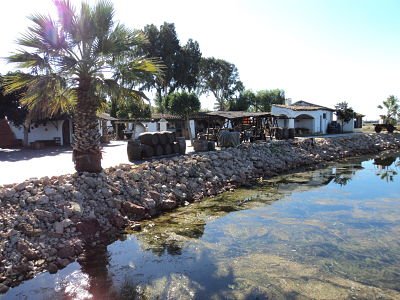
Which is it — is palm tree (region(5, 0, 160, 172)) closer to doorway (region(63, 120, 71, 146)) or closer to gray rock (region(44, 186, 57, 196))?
gray rock (region(44, 186, 57, 196))

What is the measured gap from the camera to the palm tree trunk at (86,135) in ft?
44.7

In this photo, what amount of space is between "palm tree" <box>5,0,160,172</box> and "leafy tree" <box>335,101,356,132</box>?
4253cm

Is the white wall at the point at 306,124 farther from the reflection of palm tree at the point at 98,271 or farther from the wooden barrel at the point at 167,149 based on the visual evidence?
the reflection of palm tree at the point at 98,271

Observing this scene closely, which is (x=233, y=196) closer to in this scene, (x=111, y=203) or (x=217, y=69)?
(x=111, y=203)

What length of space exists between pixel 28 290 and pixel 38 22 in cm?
847

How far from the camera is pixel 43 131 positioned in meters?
33.7

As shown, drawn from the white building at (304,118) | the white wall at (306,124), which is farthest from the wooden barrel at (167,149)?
the white wall at (306,124)

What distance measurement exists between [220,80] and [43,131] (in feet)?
126

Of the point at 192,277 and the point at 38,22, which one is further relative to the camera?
the point at 38,22

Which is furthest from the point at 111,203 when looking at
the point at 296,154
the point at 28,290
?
the point at 296,154

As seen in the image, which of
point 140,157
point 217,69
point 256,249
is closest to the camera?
point 256,249

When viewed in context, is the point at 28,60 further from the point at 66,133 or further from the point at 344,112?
the point at 344,112

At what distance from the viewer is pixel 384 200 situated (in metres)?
15.3

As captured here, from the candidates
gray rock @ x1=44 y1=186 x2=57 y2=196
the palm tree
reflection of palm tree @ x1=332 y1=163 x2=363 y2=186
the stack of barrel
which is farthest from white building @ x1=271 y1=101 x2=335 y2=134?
gray rock @ x1=44 y1=186 x2=57 y2=196
